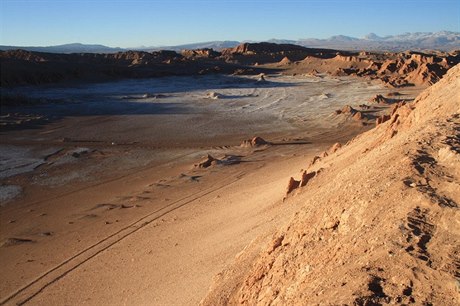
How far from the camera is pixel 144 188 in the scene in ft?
41.8

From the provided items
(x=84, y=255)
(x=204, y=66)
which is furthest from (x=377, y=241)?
→ (x=204, y=66)

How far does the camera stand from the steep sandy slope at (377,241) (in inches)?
130

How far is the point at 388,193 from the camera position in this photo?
444cm

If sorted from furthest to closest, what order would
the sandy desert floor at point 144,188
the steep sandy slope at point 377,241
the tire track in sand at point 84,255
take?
the tire track in sand at point 84,255 → the sandy desert floor at point 144,188 → the steep sandy slope at point 377,241

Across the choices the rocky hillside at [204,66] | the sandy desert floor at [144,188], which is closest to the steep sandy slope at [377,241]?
the sandy desert floor at [144,188]

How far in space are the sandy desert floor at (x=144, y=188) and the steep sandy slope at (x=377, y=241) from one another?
1310 millimetres

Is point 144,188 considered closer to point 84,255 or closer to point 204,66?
point 84,255

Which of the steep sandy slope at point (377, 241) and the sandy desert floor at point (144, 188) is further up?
the steep sandy slope at point (377, 241)

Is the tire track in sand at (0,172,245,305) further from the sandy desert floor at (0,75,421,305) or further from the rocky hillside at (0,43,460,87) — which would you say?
the rocky hillside at (0,43,460,87)

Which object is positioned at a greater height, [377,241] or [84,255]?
[377,241]

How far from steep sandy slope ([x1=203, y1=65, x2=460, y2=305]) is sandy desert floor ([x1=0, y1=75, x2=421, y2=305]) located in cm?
131

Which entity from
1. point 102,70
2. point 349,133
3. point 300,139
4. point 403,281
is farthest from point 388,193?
point 102,70

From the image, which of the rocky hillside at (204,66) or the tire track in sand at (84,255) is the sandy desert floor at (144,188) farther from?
the rocky hillside at (204,66)

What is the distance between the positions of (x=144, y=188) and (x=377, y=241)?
9.52 meters
